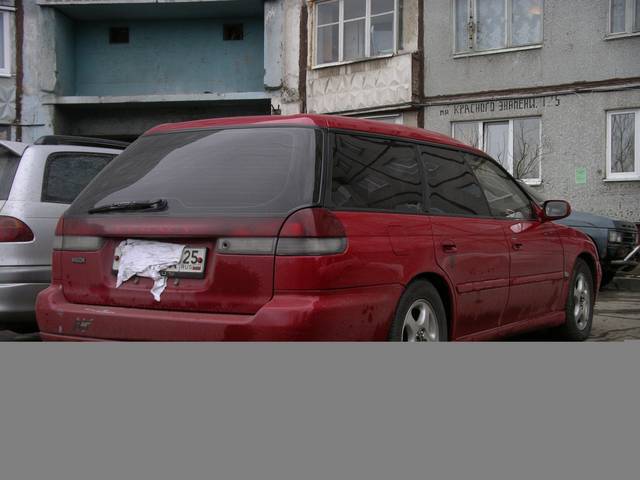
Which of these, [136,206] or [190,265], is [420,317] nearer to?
[190,265]

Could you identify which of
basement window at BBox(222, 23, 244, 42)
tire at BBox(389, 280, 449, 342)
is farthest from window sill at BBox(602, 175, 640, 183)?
tire at BBox(389, 280, 449, 342)

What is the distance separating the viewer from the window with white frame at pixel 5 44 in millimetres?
21594

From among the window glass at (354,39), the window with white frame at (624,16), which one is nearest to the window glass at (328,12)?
the window glass at (354,39)

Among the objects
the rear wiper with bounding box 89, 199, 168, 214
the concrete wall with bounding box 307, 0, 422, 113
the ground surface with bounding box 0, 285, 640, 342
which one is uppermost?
the concrete wall with bounding box 307, 0, 422, 113

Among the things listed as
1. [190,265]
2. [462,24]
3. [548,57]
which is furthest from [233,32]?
[190,265]

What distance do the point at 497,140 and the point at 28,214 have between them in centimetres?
1389

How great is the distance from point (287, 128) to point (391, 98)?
50.6 ft

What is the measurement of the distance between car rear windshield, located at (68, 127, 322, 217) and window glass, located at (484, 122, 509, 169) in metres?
14.2

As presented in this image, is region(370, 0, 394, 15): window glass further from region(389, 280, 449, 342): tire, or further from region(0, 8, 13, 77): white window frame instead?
region(389, 280, 449, 342): tire

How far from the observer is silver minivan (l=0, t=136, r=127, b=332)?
5.55m

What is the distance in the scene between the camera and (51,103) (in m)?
21.9

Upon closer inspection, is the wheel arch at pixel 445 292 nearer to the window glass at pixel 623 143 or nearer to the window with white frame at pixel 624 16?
the window glass at pixel 623 143

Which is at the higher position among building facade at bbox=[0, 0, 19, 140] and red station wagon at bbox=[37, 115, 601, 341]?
building facade at bbox=[0, 0, 19, 140]

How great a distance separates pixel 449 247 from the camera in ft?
14.8
